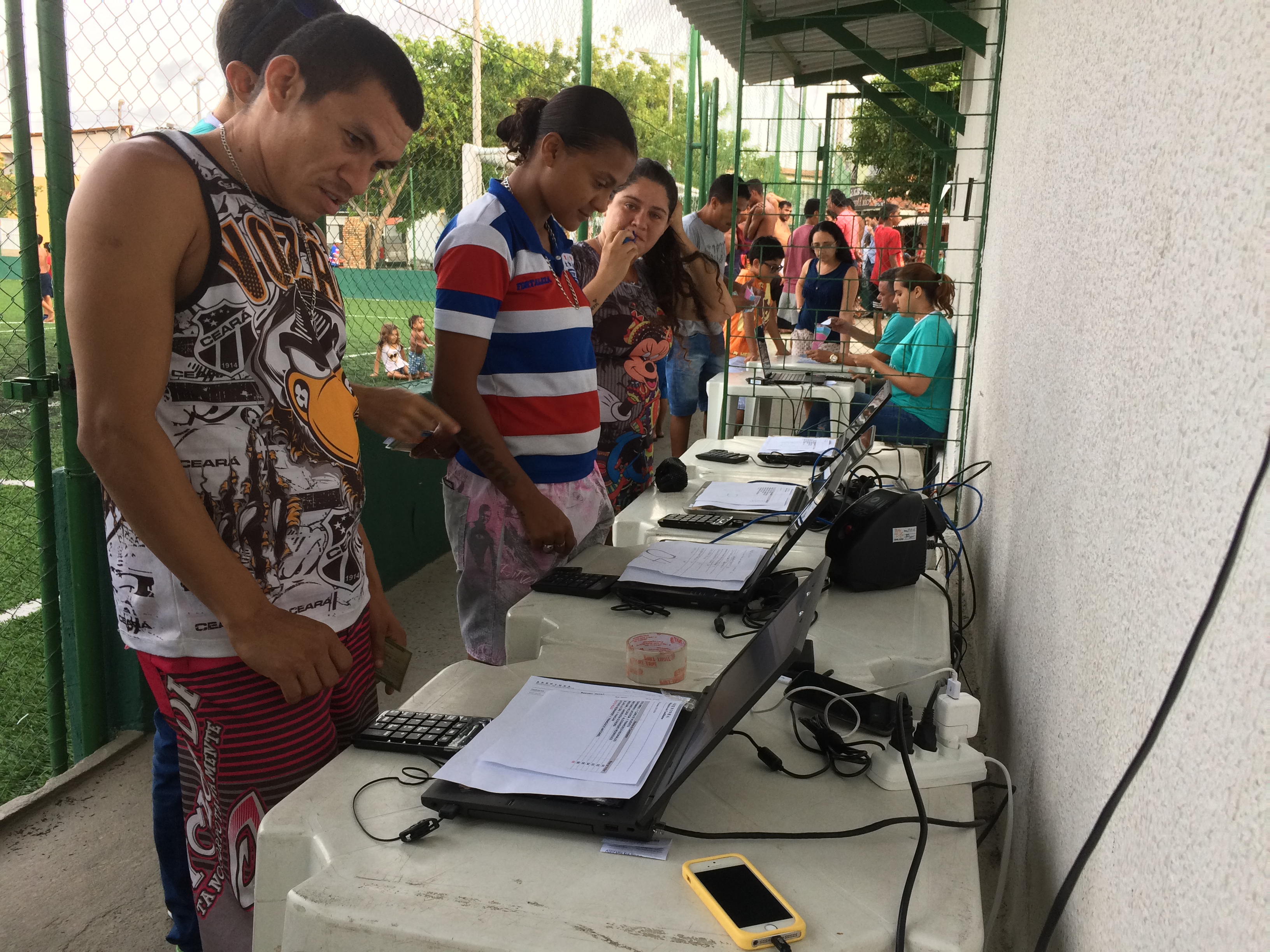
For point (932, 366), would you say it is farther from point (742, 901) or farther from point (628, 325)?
point (742, 901)

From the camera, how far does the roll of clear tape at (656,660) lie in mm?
1247

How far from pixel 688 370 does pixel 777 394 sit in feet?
2.51

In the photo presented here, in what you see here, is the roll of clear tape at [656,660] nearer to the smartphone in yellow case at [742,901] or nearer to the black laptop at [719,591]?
the black laptop at [719,591]

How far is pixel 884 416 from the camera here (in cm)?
372

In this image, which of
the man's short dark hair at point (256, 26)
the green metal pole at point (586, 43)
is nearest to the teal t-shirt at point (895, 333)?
the green metal pole at point (586, 43)

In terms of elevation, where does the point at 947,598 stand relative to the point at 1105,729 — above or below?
below

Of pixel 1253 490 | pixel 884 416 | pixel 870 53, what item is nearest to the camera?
pixel 1253 490

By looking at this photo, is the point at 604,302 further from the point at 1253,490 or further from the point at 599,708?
the point at 1253,490

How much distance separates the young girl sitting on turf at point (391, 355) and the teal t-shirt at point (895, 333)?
2.39 meters

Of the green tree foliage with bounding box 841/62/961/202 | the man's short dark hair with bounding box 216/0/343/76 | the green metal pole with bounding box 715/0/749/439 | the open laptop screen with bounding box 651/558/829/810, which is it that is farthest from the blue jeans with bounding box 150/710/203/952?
the green tree foliage with bounding box 841/62/961/202

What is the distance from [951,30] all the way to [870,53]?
684 mm

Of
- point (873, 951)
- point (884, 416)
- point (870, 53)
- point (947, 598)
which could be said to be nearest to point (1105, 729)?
point (873, 951)

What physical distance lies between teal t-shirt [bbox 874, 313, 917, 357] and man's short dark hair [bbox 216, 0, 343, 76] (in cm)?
351

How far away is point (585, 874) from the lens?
844 mm
